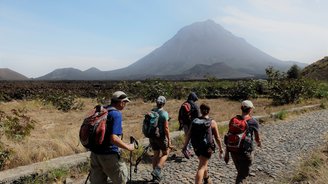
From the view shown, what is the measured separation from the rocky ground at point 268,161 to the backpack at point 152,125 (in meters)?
1.11

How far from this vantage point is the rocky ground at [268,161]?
356 inches

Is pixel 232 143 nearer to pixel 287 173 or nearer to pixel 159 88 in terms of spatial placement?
pixel 287 173

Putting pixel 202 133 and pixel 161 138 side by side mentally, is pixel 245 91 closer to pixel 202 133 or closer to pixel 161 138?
pixel 161 138

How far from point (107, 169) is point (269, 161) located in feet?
18.5

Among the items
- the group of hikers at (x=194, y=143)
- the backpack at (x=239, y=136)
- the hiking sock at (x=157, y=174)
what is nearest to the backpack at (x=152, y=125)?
the group of hikers at (x=194, y=143)

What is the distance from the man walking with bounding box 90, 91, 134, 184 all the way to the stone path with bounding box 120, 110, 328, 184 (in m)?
2.54

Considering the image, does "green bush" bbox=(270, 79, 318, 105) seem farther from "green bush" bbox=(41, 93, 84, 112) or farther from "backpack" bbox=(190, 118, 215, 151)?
"backpack" bbox=(190, 118, 215, 151)

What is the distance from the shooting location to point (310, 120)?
17.9 meters

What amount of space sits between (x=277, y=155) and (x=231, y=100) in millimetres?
26457

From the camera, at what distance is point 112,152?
6.04 metres

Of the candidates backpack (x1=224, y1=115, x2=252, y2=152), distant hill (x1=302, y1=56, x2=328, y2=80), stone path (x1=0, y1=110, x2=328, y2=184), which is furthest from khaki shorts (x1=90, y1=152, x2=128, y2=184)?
distant hill (x1=302, y1=56, x2=328, y2=80)

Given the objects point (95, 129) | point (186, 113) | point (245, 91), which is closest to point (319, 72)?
point (245, 91)

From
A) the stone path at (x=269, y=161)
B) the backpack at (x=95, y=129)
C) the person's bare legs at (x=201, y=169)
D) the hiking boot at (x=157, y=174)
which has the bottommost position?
the stone path at (x=269, y=161)

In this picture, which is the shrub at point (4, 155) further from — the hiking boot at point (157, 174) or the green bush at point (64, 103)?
the green bush at point (64, 103)
